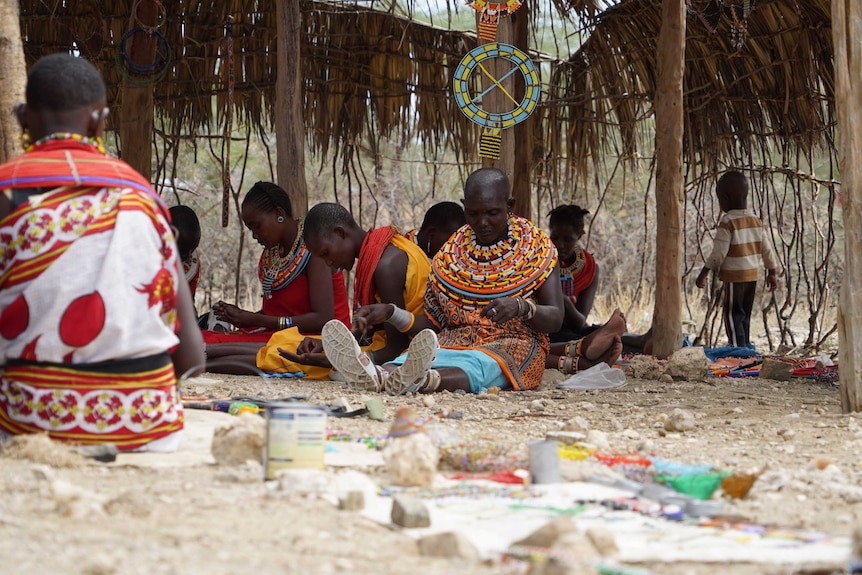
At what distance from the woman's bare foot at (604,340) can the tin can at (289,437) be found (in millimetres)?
3711

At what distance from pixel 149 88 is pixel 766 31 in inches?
178

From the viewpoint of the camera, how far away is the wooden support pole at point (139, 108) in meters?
7.13

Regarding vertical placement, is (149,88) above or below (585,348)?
above

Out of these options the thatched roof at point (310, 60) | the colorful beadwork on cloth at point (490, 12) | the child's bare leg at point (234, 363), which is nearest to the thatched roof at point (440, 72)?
the thatched roof at point (310, 60)

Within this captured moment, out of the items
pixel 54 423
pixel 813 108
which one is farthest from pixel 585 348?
pixel 54 423

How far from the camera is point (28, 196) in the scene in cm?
272

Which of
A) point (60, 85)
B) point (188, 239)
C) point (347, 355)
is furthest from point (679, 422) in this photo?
point (188, 239)

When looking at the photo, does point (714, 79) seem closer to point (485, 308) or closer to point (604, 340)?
point (604, 340)

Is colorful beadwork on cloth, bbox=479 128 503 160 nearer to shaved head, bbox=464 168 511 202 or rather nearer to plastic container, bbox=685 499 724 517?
shaved head, bbox=464 168 511 202

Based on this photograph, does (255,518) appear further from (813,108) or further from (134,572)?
(813,108)

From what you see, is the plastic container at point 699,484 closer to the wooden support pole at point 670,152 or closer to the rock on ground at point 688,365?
the rock on ground at point 688,365

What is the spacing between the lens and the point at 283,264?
19.3 ft

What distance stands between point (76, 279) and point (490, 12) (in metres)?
3.75

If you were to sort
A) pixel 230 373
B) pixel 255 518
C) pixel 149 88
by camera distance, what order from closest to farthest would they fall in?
pixel 255 518, pixel 230 373, pixel 149 88
